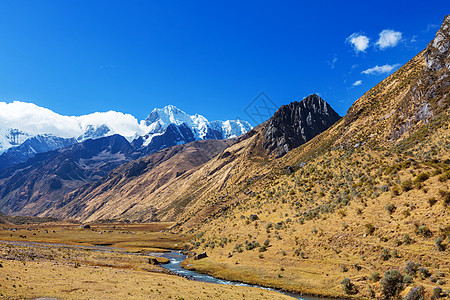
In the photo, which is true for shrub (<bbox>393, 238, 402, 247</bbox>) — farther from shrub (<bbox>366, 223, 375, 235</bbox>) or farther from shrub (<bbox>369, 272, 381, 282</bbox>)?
shrub (<bbox>369, 272, 381, 282</bbox>)

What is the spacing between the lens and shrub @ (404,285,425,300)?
33.5 m

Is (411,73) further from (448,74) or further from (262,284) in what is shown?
(262,284)

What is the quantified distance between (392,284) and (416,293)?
3.56 metres

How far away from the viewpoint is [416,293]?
33656 mm

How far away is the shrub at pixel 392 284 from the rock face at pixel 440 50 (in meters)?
81.1

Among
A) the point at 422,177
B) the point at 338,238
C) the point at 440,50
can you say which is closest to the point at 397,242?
the point at 338,238

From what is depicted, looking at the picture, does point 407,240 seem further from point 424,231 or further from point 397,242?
point 424,231

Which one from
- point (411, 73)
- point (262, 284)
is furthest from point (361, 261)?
point (411, 73)

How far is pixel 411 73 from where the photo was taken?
11612cm

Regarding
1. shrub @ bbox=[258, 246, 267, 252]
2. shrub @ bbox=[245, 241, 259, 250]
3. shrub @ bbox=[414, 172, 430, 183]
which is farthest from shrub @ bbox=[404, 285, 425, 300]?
shrub @ bbox=[245, 241, 259, 250]

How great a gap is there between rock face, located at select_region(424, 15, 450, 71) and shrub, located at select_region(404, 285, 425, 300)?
272 feet

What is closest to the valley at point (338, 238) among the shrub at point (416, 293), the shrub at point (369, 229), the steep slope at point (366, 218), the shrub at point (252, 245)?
the shrub at point (416, 293)

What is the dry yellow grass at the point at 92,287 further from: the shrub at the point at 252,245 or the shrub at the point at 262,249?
the shrub at the point at 252,245

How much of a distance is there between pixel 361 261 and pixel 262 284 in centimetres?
1734
